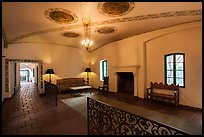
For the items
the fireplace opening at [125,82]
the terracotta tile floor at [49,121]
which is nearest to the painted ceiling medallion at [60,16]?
the terracotta tile floor at [49,121]

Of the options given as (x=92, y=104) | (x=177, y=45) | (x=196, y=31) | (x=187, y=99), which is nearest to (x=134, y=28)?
(x=177, y=45)

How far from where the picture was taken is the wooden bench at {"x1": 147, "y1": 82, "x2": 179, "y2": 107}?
4913mm

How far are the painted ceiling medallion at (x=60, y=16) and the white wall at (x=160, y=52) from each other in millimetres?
3309

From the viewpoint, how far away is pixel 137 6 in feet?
11.7

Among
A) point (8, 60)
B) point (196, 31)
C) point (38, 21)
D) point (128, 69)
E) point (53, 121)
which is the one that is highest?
point (38, 21)

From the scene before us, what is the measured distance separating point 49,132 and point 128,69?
15.6 ft

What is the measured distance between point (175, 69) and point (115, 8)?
3.38m

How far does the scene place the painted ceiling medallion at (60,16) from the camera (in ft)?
12.6

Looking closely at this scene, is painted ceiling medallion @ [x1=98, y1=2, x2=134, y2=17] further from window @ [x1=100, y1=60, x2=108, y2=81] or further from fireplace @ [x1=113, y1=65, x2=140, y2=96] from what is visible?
window @ [x1=100, y1=60, x2=108, y2=81]

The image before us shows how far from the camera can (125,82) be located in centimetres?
739

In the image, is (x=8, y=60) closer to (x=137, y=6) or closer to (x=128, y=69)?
(x=128, y=69)

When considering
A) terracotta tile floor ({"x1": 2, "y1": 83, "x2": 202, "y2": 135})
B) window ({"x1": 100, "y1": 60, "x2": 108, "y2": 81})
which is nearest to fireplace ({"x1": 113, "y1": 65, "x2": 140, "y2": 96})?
window ({"x1": 100, "y1": 60, "x2": 108, "y2": 81})

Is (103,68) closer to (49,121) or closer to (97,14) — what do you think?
(97,14)

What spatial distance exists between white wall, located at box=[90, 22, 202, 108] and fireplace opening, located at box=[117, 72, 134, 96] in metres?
0.45
